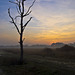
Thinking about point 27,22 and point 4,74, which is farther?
→ point 27,22

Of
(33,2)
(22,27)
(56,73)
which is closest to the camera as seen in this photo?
(56,73)

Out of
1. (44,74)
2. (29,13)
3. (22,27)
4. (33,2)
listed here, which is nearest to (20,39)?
(22,27)

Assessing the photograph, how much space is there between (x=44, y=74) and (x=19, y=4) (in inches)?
439

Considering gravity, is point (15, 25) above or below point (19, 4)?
below

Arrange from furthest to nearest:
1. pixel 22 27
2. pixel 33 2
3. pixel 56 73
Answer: pixel 33 2 → pixel 22 27 → pixel 56 73

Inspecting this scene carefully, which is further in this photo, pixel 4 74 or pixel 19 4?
pixel 19 4

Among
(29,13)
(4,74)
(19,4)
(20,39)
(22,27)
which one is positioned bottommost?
(4,74)

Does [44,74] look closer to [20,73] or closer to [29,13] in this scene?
[20,73]

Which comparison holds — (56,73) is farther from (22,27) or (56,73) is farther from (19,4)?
(19,4)

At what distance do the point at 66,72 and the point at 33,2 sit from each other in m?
12.4

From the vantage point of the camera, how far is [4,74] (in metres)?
11.2

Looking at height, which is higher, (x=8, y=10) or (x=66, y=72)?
(x=8, y=10)

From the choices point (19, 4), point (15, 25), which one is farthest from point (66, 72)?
point (19, 4)

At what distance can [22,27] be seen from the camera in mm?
17234
